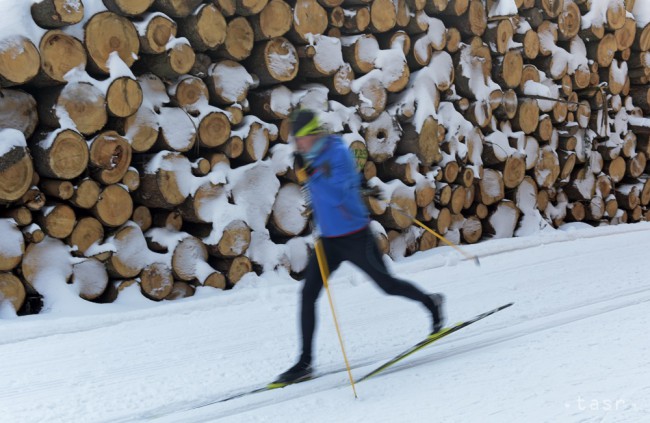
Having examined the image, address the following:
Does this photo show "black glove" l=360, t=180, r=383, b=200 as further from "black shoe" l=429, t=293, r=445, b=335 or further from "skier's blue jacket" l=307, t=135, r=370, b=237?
"black shoe" l=429, t=293, r=445, b=335

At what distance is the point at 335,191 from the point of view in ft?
11.9

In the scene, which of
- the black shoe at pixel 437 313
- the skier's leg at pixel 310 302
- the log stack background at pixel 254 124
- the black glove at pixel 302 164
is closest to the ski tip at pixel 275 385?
the skier's leg at pixel 310 302

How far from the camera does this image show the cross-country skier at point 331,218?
362cm

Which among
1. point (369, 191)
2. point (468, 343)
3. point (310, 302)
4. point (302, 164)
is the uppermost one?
point (302, 164)

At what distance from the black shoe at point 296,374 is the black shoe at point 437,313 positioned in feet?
2.55

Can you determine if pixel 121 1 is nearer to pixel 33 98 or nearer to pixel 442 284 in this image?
pixel 33 98

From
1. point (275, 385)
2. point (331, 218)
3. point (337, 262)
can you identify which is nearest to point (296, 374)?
point (275, 385)

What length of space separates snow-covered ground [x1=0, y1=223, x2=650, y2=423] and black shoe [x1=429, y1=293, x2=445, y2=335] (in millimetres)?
163

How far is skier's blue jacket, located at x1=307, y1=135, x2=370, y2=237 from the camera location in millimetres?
3621

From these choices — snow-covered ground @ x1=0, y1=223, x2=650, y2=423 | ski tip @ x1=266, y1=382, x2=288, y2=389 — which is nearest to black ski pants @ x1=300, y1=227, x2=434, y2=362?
ski tip @ x1=266, y1=382, x2=288, y2=389

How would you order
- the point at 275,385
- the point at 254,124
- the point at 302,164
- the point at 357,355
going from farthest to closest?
the point at 254,124 < the point at 357,355 < the point at 302,164 < the point at 275,385

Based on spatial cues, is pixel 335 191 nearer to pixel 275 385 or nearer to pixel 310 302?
pixel 310 302

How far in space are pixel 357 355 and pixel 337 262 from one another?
670 mm

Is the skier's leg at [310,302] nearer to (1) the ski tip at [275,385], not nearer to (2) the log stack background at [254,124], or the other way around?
(1) the ski tip at [275,385]
